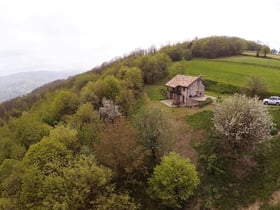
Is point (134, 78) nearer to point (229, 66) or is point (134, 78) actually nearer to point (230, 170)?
point (229, 66)

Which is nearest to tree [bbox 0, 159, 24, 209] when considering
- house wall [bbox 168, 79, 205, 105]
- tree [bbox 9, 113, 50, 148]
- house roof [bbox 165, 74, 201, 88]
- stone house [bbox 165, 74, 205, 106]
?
tree [bbox 9, 113, 50, 148]

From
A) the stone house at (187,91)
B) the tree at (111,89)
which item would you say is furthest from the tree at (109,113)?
the stone house at (187,91)

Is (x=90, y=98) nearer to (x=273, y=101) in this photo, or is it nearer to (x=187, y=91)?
(x=187, y=91)

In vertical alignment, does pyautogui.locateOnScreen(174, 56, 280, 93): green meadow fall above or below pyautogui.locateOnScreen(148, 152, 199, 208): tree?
above

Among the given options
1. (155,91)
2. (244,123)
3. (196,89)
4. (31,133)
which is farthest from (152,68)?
(244,123)

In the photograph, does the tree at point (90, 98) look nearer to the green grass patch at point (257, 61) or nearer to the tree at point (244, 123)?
the tree at point (244, 123)

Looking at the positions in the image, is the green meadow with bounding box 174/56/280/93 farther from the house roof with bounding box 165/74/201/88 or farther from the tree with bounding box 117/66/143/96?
the tree with bounding box 117/66/143/96
